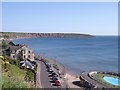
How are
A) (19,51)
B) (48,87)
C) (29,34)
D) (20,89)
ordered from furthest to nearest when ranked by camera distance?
(29,34) < (19,51) < (48,87) < (20,89)

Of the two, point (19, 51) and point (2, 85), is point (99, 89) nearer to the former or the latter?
point (2, 85)

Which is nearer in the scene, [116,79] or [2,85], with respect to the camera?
[2,85]

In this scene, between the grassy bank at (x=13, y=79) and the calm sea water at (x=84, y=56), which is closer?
the grassy bank at (x=13, y=79)

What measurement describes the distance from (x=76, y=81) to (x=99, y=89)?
4938mm

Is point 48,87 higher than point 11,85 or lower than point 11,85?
lower

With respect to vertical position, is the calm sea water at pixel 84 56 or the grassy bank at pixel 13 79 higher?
the grassy bank at pixel 13 79

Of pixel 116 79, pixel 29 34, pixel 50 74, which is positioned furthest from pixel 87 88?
pixel 29 34

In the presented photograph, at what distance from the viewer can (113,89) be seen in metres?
15.6

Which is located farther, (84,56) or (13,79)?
(84,56)

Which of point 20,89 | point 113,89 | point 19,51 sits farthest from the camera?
point 19,51

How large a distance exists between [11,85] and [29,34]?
144 m

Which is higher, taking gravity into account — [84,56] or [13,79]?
[13,79]

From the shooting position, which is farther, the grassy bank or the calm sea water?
the calm sea water

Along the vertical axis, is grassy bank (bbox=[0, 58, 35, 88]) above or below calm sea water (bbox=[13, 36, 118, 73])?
above
